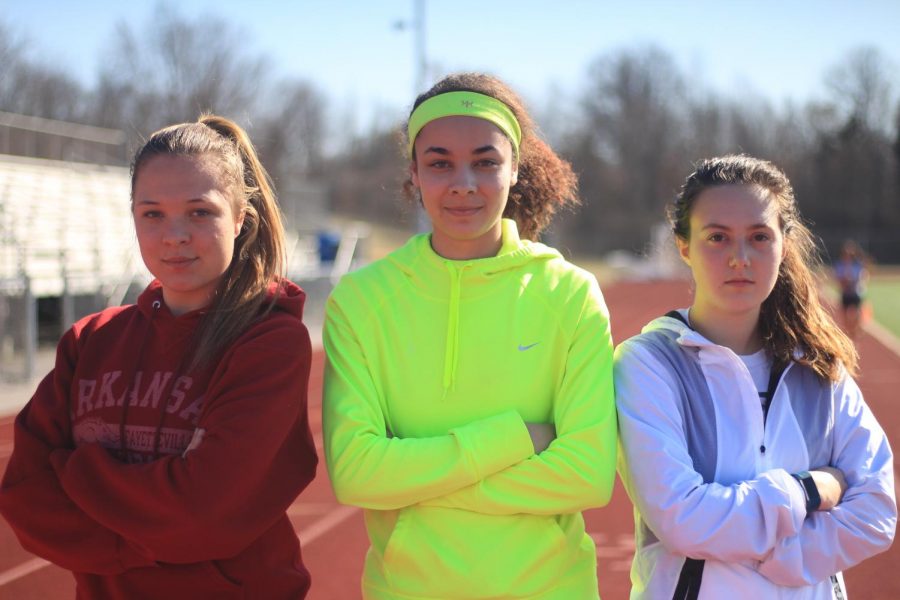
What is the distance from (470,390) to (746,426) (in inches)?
29.8

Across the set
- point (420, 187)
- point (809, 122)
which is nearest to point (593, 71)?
point (809, 122)

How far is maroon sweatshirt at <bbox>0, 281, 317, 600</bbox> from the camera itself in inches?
81.1

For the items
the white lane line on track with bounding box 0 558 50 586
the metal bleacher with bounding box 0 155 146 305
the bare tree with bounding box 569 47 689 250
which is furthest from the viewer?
the bare tree with bounding box 569 47 689 250

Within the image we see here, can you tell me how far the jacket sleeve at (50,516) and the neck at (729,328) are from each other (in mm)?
1649

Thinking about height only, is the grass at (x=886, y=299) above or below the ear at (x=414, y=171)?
below

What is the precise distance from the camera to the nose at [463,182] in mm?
2328

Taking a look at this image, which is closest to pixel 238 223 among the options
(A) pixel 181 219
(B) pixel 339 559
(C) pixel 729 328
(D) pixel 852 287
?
(A) pixel 181 219

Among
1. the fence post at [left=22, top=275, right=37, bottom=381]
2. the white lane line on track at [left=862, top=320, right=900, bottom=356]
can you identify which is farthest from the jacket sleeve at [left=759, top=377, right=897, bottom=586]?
the white lane line on track at [left=862, top=320, right=900, bottom=356]

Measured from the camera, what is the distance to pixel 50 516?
2.11 m

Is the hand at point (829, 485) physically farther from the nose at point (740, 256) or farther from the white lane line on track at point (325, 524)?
the white lane line on track at point (325, 524)

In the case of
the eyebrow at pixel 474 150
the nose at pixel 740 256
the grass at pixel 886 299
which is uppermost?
the eyebrow at pixel 474 150

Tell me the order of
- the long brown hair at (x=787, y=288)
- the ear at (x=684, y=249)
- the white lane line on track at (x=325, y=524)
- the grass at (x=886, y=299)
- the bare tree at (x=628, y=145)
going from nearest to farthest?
the long brown hair at (x=787, y=288), the ear at (x=684, y=249), the white lane line on track at (x=325, y=524), the grass at (x=886, y=299), the bare tree at (x=628, y=145)

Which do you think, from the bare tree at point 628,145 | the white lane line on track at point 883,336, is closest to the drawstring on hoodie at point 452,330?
the white lane line on track at point 883,336

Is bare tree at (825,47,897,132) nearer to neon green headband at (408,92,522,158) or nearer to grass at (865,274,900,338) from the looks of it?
grass at (865,274,900,338)
